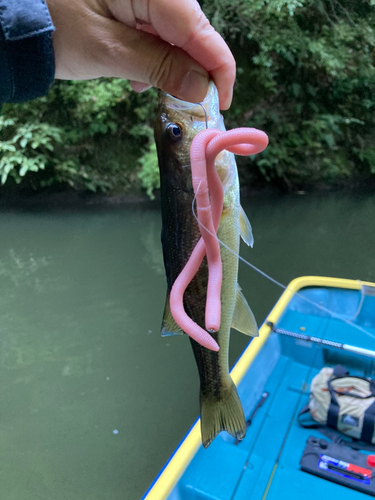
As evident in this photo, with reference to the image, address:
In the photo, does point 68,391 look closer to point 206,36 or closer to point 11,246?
point 206,36

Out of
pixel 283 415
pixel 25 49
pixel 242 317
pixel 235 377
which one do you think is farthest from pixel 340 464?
pixel 25 49

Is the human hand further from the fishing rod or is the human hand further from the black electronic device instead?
the fishing rod

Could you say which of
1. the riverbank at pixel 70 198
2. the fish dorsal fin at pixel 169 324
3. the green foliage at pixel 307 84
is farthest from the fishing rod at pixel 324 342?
the green foliage at pixel 307 84

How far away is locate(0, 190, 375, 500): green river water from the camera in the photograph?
292cm

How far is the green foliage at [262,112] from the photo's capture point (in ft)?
29.0

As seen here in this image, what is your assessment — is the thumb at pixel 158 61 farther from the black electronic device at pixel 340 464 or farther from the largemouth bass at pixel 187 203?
the black electronic device at pixel 340 464

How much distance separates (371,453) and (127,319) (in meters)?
2.85

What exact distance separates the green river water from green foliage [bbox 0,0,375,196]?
1.81 meters

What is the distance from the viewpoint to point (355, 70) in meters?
10.6

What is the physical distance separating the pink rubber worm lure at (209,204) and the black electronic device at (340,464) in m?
2.00

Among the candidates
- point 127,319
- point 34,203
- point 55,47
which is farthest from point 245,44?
point 55,47

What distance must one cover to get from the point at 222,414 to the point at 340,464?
61.2 inches

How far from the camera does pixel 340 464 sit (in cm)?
232

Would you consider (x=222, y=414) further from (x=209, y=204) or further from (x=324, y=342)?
(x=324, y=342)
